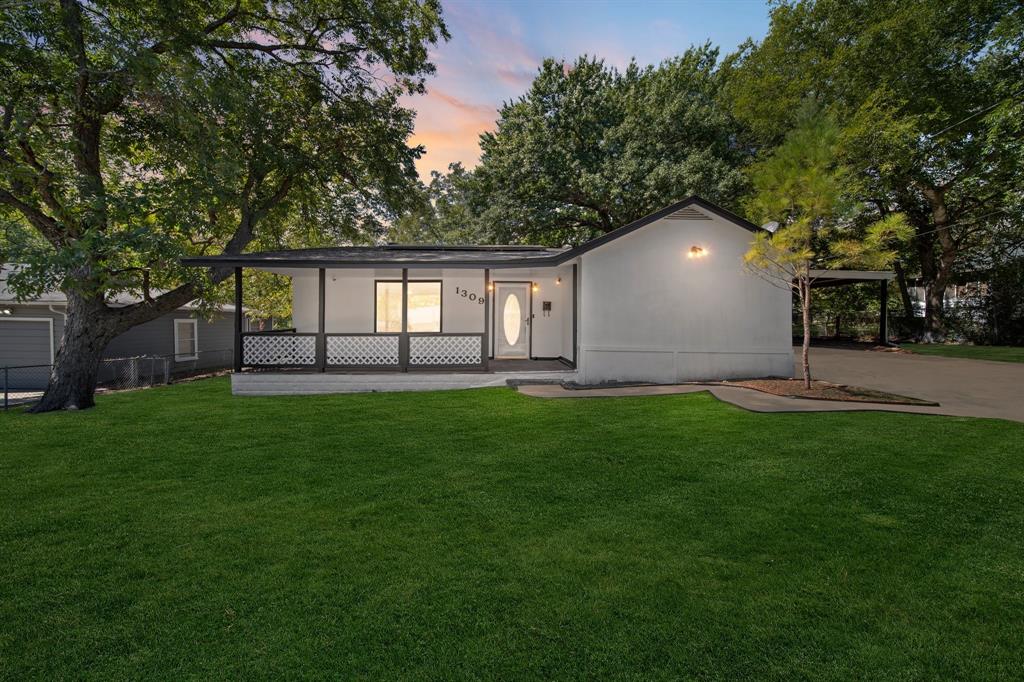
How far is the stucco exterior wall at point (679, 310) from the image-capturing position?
1149 cm

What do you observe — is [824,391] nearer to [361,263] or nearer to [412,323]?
[412,323]

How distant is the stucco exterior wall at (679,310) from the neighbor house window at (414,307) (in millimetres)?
4588

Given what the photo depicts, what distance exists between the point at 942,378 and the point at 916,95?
15.8 metres

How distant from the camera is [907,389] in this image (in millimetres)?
9969

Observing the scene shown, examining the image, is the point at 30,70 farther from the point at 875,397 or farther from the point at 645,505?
the point at 875,397

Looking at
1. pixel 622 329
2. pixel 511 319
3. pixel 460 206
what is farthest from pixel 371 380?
pixel 460 206

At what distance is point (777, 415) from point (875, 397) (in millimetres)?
2709

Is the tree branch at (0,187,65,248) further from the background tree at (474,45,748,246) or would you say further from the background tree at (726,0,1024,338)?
the background tree at (726,0,1024,338)

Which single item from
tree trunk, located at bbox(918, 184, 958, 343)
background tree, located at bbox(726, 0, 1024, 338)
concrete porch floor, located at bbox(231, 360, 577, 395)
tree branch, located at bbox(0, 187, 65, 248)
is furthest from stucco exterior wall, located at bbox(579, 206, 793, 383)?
tree trunk, located at bbox(918, 184, 958, 343)

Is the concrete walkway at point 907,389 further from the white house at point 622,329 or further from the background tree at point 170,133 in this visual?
the background tree at point 170,133

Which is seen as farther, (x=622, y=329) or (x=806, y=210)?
(x=622, y=329)

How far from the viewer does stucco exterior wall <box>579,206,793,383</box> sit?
37.7ft

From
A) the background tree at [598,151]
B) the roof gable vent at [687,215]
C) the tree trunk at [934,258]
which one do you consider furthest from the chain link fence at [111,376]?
the tree trunk at [934,258]

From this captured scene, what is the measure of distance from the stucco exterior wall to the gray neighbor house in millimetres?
11271
